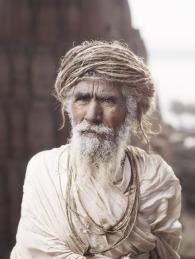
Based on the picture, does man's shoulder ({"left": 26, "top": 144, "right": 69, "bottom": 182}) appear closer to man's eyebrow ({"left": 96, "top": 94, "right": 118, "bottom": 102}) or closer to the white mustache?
the white mustache

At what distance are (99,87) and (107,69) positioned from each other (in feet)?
0.29

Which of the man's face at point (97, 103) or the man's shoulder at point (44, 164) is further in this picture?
the man's shoulder at point (44, 164)

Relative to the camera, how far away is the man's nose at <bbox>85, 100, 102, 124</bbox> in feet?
8.26

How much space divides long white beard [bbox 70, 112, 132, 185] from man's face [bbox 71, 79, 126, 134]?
0.03 metres

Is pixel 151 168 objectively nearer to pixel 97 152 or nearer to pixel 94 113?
pixel 97 152

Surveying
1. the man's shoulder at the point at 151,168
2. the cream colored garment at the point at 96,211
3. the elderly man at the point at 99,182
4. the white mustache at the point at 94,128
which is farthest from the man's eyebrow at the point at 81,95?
the man's shoulder at the point at 151,168

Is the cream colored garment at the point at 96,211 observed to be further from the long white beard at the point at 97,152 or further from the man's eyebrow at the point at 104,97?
the man's eyebrow at the point at 104,97

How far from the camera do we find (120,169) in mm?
2670

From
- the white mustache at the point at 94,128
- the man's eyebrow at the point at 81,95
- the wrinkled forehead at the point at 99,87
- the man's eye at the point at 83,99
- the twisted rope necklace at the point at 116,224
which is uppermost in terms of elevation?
the wrinkled forehead at the point at 99,87

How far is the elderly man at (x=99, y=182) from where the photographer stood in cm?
252

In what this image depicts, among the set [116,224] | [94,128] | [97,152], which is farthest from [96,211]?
[94,128]

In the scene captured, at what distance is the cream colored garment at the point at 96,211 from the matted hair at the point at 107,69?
0.34 m

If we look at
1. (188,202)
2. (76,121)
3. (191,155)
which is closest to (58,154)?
(76,121)

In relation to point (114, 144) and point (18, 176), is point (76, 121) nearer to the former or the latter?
point (114, 144)
